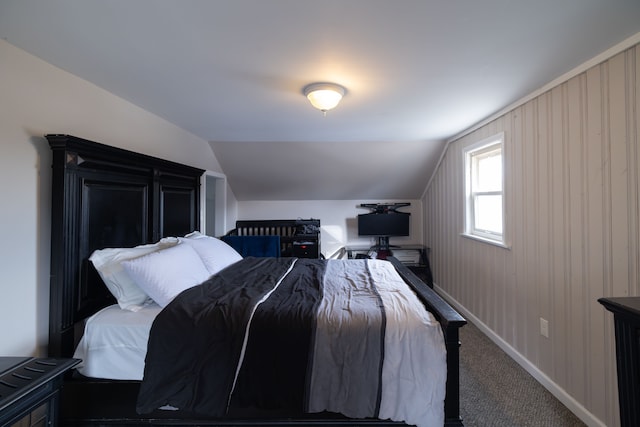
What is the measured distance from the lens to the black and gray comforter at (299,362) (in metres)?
1.31

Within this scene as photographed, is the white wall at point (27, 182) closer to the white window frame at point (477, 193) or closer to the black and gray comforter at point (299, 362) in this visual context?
the black and gray comforter at point (299, 362)

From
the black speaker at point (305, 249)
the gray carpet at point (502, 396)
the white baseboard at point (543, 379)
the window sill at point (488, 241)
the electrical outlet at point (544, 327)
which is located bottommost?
the gray carpet at point (502, 396)

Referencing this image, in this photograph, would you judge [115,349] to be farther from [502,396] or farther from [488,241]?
[488,241]

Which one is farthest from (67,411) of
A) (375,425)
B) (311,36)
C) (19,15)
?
(311,36)

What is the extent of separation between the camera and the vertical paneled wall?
1474 millimetres

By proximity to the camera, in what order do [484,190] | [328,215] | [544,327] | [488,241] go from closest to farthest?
[544,327]
[488,241]
[484,190]
[328,215]

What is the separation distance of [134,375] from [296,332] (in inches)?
36.8

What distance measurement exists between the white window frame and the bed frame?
1.24m

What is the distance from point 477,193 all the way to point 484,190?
9 centimetres

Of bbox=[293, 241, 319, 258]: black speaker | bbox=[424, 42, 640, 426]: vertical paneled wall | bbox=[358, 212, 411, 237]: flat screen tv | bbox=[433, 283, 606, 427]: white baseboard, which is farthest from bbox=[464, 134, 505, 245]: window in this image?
bbox=[293, 241, 319, 258]: black speaker

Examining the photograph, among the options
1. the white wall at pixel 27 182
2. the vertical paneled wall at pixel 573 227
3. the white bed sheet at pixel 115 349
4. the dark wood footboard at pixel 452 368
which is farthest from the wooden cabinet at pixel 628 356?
the white wall at pixel 27 182

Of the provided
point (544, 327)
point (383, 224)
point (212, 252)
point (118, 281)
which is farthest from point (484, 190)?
point (118, 281)

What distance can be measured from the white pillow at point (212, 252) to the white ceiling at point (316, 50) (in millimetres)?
1196

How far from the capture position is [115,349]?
1468 mm
